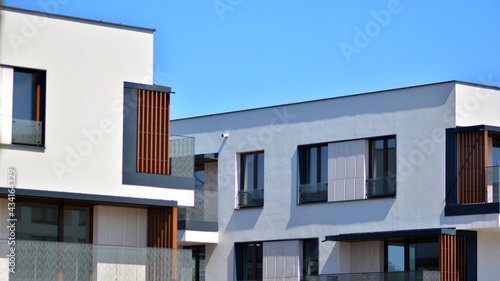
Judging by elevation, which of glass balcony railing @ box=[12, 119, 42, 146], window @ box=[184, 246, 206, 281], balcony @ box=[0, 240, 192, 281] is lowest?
window @ box=[184, 246, 206, 281]

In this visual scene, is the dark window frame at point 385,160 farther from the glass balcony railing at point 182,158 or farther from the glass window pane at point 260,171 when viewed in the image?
the glass balcony railing at point 182,158

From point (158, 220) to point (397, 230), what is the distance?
10410 mm

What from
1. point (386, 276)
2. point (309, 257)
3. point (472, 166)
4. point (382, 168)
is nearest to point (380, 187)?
point (382, 168)

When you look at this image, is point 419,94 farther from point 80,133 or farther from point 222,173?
point 80,133

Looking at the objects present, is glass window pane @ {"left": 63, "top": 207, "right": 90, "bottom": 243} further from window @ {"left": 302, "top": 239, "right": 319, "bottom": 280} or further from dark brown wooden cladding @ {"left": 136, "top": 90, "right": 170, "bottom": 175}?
window @ {"left": 302, "top": 239, "right": 319, "bottom": 280}

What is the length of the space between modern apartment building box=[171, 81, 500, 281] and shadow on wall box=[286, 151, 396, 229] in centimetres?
4

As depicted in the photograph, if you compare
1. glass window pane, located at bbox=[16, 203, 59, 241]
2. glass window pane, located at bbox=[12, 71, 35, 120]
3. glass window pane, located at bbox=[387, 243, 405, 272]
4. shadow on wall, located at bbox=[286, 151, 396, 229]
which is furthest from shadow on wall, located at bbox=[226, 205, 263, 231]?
glass window pane, located at bbox=[12, 71, 35, 120]

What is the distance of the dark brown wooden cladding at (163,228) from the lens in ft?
Answer: 77.3

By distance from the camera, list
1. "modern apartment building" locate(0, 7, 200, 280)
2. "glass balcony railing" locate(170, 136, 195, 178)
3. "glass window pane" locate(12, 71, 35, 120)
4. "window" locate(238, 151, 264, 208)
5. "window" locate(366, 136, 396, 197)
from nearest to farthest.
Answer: "modern apartment building" locate(0, 7, 200, 280)
"glass window pane" locate(12, 71, 35, 120)
"glass balcony railing" locate(170, 136, 195, 178)
"window" locate(366, 136, 396, 197)
"window" locate(238, 151, 264, 208)

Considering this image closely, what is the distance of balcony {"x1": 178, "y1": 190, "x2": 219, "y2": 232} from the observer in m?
34.3

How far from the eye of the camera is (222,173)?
36.5 meters

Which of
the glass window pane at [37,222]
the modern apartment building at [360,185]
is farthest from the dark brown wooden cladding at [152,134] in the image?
the modern apartment building at [360,185]

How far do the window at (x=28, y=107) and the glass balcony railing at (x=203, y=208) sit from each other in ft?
42.2

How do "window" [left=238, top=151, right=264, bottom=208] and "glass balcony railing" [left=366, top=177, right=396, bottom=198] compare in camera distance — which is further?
"window" [left=238, top=151, right=264, bottom=208]
